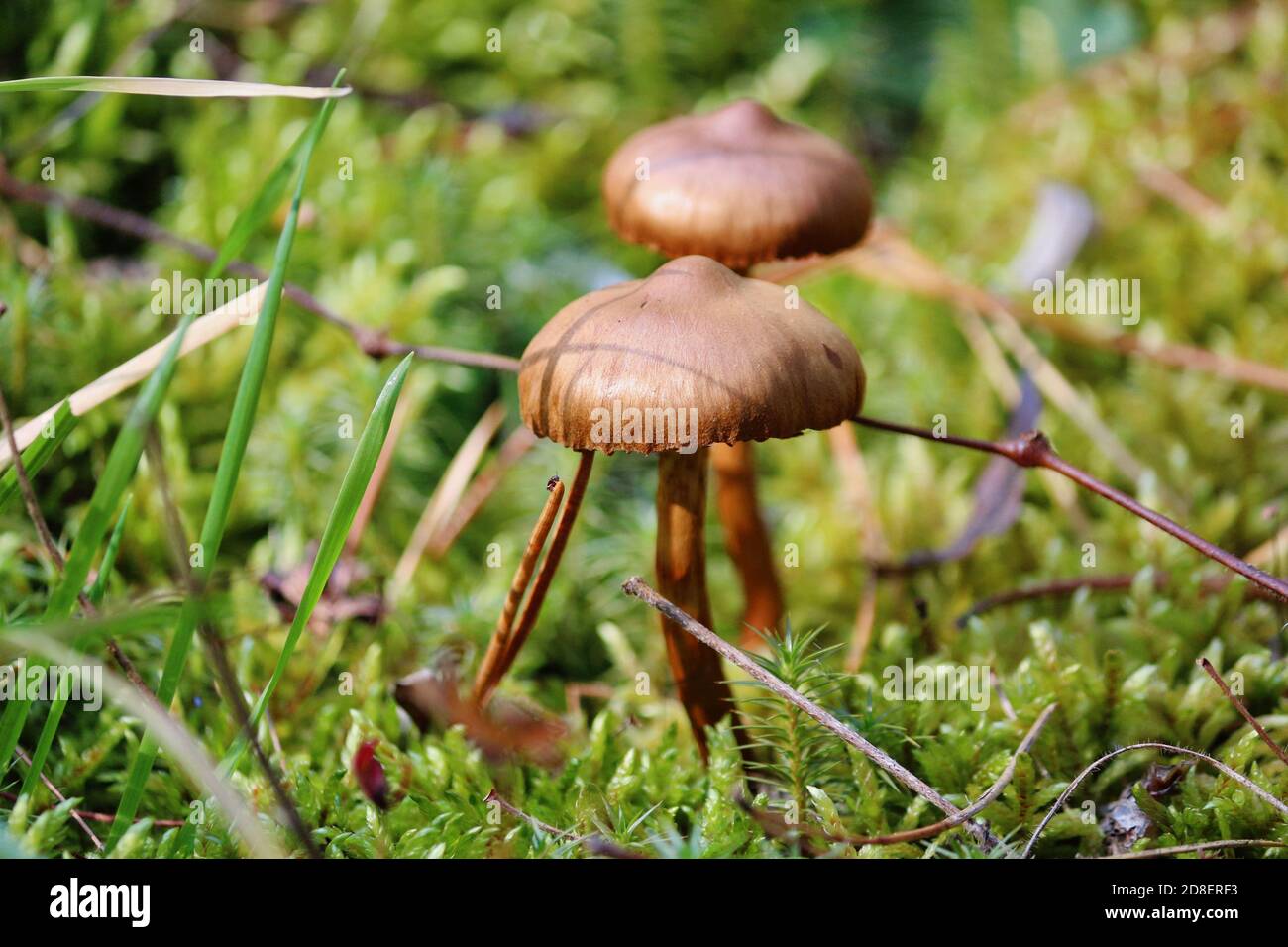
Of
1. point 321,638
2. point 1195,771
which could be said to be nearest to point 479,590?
point 321,638

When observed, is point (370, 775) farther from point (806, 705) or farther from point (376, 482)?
point (376, 482)

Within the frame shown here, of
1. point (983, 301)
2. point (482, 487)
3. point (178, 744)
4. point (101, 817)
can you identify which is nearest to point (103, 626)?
point (178, 744)

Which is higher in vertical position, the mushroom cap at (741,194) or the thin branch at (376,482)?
the mushroom cap at (741,194)

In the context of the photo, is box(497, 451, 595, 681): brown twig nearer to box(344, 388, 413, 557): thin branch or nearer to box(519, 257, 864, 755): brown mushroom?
box(519, 257, 864, 755): brown mushroom

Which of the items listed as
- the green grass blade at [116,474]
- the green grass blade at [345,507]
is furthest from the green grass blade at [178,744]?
the green grass blade at [345,507]

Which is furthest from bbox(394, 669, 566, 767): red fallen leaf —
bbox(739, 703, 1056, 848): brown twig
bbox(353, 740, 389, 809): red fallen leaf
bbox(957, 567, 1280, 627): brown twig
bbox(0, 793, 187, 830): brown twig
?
bbox(957, 567, 1280, 627): brown twig

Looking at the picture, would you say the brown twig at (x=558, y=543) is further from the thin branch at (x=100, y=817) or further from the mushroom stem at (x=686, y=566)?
the thin branch at (x=100, y=817)
